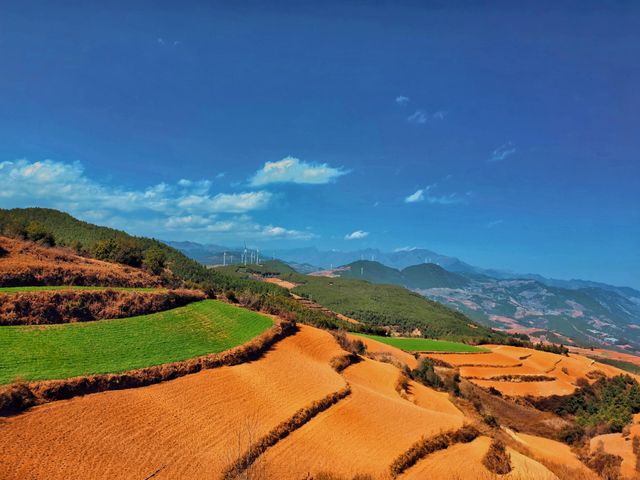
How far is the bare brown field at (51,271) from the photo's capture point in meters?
28.8

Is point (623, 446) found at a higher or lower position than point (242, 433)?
lower

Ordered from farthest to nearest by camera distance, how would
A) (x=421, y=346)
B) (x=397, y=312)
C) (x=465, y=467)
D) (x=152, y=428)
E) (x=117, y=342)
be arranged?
(x=397, y=312) → (x=421, y=346) → (x=117, y=342) → (x=465, y=467) → (x=152, y=428)

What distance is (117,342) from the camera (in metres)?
24.6

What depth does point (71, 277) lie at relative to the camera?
31.7m

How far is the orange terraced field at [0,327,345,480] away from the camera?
45.4 ft

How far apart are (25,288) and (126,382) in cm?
1296

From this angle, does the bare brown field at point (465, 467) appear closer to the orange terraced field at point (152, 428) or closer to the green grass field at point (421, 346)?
the orange terraced field at point (152, 428)

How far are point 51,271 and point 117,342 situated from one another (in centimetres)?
1142

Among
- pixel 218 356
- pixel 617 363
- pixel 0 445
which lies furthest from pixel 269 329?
pixel 617 363

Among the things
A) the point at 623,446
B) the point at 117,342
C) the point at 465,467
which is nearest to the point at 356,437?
the point at 465,467

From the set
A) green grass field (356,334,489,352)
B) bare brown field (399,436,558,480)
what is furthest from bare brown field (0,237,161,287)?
green grass field (356,334,489,352)

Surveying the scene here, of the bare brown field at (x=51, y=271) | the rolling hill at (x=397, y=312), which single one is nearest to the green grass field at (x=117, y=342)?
the bare brown field at (x=51, y=271)

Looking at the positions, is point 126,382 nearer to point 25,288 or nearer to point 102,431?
point 102,431

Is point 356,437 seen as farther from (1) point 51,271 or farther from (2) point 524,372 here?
(2) point 524,372
